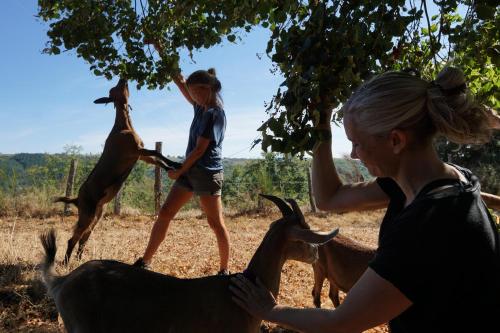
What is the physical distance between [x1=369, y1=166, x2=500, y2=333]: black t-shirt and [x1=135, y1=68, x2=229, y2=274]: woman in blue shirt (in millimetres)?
3685

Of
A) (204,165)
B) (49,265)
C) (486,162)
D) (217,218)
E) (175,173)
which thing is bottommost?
(49,265)

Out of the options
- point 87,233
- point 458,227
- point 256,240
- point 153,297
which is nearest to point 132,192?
point 256,240

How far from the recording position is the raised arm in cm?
235

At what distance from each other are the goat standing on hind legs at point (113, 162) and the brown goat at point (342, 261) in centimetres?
238

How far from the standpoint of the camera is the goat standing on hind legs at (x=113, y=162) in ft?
19.6

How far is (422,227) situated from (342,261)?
3481 millimetres

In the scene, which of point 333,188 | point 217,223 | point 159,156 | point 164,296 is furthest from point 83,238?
point 333,188

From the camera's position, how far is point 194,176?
16.7 ft

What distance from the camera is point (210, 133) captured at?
494 centimetres

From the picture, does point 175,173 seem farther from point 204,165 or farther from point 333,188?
point 333,188

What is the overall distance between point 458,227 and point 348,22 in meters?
1.58

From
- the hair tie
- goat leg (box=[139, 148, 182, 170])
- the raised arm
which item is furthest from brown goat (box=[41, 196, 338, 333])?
goat leg (box=[139, 148, 182, 170])

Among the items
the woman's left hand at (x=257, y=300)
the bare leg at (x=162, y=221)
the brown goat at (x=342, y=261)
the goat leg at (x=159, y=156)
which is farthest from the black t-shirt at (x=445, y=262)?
the goat leg at (x=159, y=156)

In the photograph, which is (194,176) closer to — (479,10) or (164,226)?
(164,226)
